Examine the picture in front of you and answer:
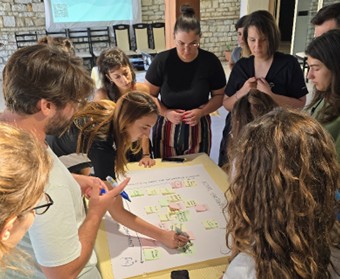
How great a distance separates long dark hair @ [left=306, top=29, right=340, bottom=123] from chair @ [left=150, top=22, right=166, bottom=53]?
266 inches

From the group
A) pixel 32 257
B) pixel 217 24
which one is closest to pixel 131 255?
pixel 32 257

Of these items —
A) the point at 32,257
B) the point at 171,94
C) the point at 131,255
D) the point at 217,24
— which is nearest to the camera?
the point at 32,257

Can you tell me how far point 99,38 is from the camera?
27.2ft

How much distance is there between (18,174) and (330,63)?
Answer: 56.2 inches

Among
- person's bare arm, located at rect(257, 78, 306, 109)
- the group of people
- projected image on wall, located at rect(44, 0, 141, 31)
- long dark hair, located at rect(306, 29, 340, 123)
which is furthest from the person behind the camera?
projected image on wall, located at rect(44, 0, 141, 31)

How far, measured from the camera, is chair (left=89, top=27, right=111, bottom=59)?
8.20m

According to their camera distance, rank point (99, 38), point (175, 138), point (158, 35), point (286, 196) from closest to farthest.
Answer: point (286, 196), point (175, 138), point (158, 35), point (99, 38)

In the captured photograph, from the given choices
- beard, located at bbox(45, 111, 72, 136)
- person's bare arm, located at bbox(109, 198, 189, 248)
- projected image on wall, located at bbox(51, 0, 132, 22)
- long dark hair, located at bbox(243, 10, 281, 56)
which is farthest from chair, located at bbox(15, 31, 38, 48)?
beard, located at bbox(45, 111, 72, 136)

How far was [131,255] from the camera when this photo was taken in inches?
51.9

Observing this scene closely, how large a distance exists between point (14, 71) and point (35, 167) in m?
0.49

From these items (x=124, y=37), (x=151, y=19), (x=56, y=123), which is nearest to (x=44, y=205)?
(x=56, y=123)

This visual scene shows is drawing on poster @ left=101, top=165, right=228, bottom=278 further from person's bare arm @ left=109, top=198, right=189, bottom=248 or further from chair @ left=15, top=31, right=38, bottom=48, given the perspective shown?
chair @ left=15, top=31, right=38, bottom=48

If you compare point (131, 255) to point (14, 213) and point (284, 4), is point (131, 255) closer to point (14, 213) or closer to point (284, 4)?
point (14, 213)

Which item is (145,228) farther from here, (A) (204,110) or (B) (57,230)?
(A) (204,110)
